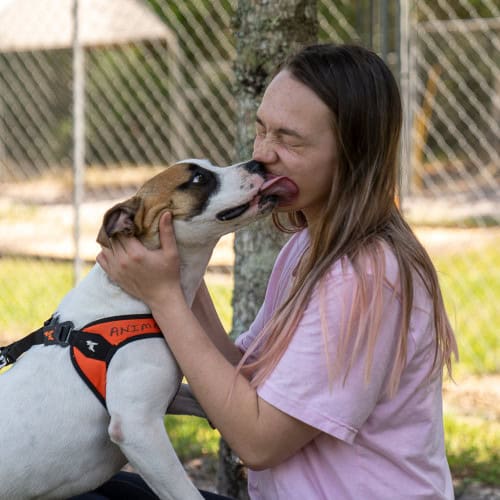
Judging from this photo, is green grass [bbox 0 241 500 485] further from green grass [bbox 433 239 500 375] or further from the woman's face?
the woman's face

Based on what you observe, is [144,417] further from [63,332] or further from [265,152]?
[265,152]

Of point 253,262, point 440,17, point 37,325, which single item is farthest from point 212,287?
point 440,17

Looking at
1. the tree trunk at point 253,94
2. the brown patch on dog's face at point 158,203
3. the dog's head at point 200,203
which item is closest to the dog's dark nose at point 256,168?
the dog's head at point 200,203

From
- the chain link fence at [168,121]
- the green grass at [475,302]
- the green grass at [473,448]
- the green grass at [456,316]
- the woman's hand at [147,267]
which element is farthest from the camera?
the chain link fence at [168,121]

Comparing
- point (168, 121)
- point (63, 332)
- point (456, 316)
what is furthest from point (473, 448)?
point (168, 121)

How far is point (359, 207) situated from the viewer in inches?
88.3

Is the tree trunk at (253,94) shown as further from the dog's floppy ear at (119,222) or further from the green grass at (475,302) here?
the green grass at (475,302)

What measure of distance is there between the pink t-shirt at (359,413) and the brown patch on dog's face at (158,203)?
18.8 inches

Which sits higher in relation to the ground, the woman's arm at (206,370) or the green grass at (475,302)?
the woman's arm at (206,370)

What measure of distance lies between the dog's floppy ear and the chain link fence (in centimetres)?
307

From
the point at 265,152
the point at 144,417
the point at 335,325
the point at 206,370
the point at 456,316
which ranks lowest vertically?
the point at 456,316

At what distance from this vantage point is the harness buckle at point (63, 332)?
A: 231 centimetres

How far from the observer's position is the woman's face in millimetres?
2244

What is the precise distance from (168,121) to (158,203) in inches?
461
